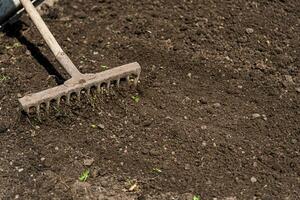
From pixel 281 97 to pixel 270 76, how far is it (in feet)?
0.69

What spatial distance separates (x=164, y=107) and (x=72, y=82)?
2.14 ft

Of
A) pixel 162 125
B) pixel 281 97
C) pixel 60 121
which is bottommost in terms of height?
pixel 281 97

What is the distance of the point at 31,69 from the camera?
12.9 feet

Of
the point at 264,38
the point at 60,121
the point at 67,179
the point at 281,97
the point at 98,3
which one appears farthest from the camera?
the point at 98,3

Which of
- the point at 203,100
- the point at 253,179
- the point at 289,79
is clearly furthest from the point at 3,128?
the point at 289,79

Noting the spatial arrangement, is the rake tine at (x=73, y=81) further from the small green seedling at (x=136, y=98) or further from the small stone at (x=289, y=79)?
the small stone at (x=289, y=79)

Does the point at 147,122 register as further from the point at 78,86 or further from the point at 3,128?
the point at 3,128

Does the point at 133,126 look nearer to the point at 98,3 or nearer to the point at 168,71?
the point at 168,71

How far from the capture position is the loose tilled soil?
10.9 ft

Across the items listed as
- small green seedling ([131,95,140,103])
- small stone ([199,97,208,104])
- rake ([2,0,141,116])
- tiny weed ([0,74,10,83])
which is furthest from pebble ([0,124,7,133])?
small stone ([199,97,208,104])

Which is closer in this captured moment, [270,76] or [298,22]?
[270,76]

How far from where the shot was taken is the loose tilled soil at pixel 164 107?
10.9ft

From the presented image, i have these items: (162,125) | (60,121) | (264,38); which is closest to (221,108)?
(162,125)

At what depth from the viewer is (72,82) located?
353 centimetres
